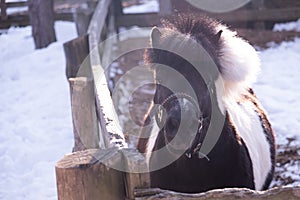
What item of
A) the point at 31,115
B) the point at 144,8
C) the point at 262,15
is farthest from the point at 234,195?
the point at 144,8

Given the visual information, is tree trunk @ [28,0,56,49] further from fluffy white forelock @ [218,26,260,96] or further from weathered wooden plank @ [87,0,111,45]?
fluffy white forelock @ [218,26,260,96]

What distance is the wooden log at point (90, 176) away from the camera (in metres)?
2.07

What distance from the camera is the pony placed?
8.63 feet

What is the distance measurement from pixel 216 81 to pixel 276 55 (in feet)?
20.5

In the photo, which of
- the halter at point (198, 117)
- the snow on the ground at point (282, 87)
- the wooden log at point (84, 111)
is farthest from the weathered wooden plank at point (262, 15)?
the halter at point (198, 117)

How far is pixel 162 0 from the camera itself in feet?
33.6

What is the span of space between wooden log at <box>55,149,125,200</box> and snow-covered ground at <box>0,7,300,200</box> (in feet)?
7.58

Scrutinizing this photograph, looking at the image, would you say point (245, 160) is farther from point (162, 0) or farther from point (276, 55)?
point (162, 0)

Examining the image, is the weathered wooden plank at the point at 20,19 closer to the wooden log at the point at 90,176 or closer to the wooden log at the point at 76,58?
the wooden log at the point at 76,58

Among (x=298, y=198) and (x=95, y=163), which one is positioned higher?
(x=95, y=163)

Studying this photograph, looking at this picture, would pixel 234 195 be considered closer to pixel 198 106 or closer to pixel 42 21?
pixel 198 106

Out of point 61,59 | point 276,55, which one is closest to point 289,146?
point 276,55

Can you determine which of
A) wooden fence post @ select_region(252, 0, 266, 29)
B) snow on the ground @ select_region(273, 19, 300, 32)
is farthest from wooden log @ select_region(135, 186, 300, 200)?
wooden fence post @ select_region(252, 0, 266, 29)

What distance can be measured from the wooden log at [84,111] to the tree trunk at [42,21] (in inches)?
203
